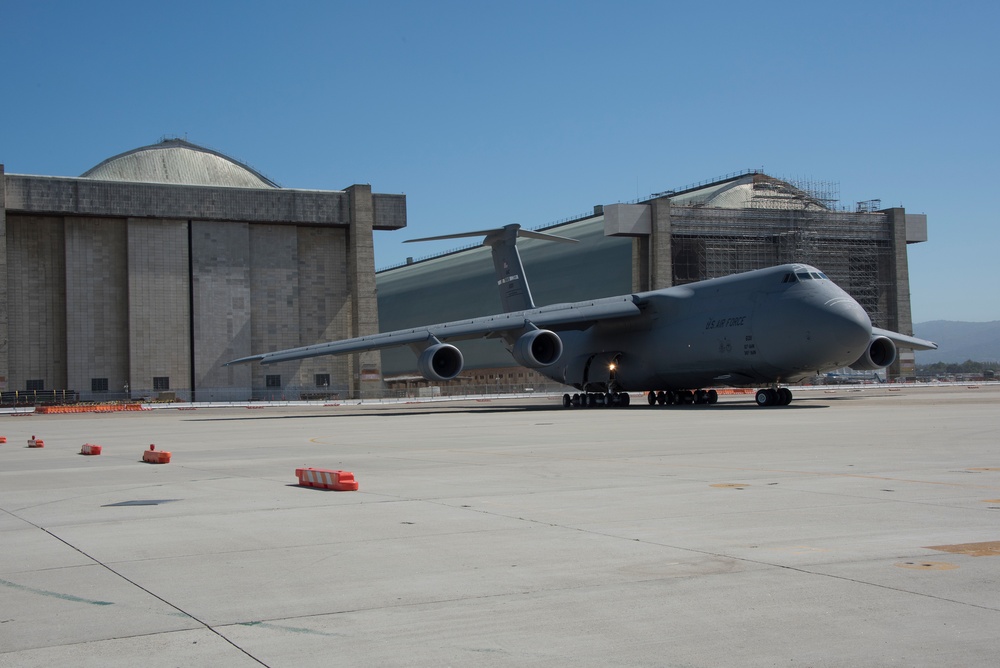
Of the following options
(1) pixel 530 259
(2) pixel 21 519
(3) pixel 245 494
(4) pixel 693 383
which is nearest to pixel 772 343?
(4) pixel 693 383

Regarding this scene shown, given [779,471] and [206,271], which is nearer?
[779,471]

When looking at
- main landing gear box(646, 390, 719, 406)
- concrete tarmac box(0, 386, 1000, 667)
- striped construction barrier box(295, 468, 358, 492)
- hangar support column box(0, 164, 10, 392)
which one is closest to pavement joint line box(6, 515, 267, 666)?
concrete tarmac box(0, 386, 1000, 667)

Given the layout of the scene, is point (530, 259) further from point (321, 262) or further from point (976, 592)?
point (976, 592)

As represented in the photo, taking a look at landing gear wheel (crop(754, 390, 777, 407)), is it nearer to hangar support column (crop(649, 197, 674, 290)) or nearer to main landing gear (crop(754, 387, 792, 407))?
main landing gear (crop(754, 387, 792, 407))

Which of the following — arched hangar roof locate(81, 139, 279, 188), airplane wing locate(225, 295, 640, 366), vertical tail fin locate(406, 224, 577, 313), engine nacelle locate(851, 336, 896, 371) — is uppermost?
arched hangar roof locate(81, 139, 279, 188)

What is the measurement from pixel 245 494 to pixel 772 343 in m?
22.2

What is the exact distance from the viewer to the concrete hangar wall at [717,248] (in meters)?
77.1

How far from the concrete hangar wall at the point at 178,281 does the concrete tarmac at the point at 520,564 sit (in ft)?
195

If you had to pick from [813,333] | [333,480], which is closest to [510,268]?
[813,333]

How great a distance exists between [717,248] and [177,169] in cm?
4261

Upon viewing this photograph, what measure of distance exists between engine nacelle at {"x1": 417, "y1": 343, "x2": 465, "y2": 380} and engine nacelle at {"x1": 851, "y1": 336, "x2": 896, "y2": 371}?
13.5 m

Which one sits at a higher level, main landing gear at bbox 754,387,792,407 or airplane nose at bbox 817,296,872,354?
airplane nose at bbox 817,296,872,354

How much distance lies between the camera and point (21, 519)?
9.15 meters

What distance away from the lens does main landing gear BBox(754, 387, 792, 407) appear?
3184 cm
